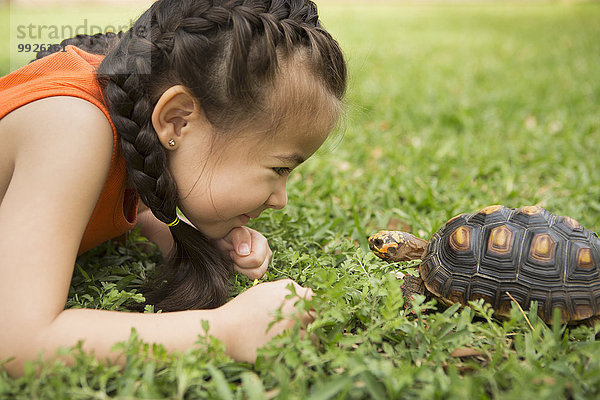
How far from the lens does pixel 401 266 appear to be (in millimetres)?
2049

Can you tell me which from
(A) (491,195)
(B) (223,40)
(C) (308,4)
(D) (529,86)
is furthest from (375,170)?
(D) (529,86)

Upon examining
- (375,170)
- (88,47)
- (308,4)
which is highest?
(308,4)

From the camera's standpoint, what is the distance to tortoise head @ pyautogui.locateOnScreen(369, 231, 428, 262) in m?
2.09

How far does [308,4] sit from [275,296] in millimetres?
1035

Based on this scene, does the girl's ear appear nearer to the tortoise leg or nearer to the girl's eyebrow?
the girl's eyebrow

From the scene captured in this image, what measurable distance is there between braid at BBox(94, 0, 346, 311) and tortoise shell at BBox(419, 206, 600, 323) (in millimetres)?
746

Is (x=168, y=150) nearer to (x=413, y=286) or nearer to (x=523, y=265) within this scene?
(x=413, y=286)

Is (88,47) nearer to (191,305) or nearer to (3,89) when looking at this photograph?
(3,89)

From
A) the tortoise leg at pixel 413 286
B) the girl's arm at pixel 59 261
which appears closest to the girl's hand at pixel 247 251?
the girl's arm at pixel 59 261

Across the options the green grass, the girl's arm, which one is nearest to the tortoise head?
the green grass

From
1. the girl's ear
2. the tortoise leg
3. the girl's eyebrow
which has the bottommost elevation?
the tortoise leg

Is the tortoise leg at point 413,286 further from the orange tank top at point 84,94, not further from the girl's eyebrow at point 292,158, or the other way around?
the orange tank top at point 84,94

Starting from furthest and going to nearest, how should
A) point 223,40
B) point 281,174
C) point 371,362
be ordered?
1. point 281,174
2. point 223,40
3. point 371,362

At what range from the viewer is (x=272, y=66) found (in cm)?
172
